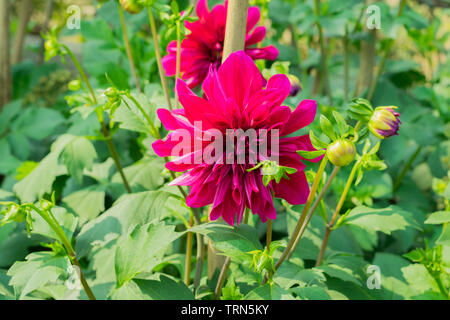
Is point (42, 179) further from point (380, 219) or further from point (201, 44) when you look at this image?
point (380, 219)

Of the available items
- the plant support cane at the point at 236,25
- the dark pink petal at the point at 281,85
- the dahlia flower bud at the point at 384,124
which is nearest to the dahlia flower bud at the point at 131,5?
the plant support cane at the point at 236,25

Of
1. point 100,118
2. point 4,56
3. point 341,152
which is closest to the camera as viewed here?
point 341,152

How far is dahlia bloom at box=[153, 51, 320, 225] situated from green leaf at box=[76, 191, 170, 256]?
130 mm

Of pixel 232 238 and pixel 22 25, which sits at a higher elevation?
pixel 22 25

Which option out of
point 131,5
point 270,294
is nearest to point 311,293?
point 270,294

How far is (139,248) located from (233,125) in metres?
0.20

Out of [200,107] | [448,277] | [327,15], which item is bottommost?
[448,277]

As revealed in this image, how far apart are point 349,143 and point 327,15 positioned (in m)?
0.72

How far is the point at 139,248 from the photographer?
1.77ft

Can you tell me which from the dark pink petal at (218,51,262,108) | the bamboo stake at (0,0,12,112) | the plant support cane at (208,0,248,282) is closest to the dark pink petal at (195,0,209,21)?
the plant support cane at (208,0,248,282)

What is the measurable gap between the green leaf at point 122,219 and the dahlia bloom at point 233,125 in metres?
0.13
